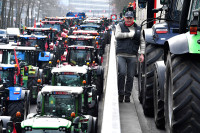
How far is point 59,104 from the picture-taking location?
450 inches

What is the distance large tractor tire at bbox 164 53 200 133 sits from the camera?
5.17 m

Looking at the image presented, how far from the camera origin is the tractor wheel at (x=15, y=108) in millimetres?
13406

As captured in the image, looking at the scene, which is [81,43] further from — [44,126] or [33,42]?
[44,126]

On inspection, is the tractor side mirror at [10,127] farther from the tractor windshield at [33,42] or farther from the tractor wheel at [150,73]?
the tractor windshield at [33,42]

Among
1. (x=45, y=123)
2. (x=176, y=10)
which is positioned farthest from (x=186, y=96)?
(x=45, y=123)

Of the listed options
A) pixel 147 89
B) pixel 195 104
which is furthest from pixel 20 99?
pixel 195 104

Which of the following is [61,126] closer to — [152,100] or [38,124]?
[38,124]

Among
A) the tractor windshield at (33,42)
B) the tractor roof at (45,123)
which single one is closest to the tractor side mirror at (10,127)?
the tractor roof at (45,123)

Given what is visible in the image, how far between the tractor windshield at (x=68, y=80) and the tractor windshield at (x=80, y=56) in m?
6.23

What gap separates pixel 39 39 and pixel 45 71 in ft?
22.4

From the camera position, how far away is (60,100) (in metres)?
11.4

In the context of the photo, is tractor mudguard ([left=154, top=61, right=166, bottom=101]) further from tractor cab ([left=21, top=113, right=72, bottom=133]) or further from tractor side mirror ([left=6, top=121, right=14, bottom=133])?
tractor side mirror ([left=6, top=121, right=14, bottom=133])

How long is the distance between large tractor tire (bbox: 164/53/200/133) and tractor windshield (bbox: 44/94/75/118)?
6.09 meters

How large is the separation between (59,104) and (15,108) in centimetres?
249
